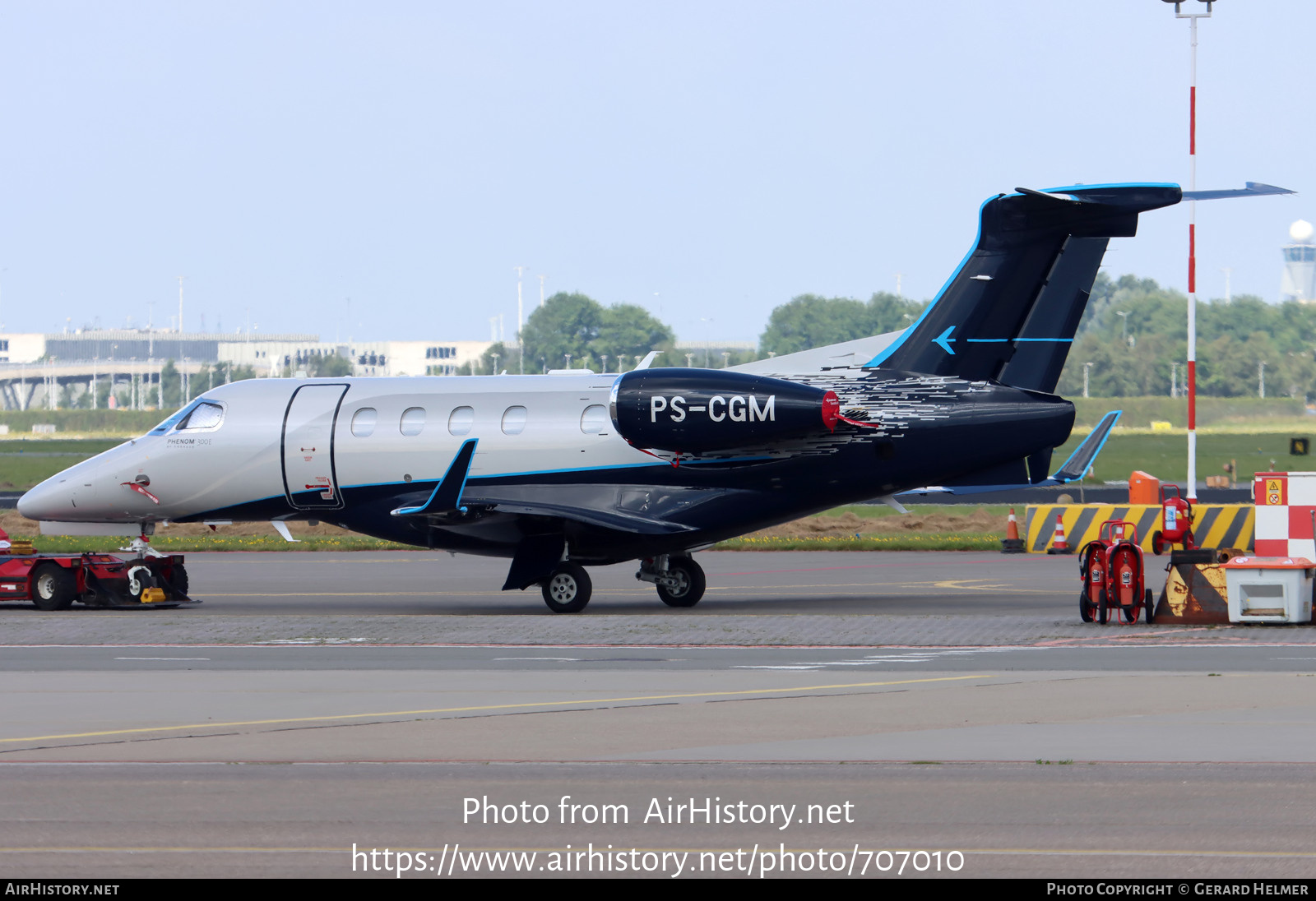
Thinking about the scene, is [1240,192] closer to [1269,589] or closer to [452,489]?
[1269,589]

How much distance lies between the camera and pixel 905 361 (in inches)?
960

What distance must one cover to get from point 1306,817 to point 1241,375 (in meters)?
146

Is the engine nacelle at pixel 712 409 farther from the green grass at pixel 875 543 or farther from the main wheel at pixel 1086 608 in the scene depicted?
the green grass at pixel 875 543

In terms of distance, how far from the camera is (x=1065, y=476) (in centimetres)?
2988

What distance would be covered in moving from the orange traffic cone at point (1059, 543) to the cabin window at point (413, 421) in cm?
1697

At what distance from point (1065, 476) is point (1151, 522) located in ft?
19.2

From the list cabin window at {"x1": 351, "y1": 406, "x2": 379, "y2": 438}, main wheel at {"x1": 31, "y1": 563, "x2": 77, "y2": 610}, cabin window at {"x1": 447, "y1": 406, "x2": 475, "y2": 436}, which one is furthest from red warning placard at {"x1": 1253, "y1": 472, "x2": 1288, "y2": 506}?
main wheel at {"x1": 31, "y1": 563, "x2": 77, "y2": 610}

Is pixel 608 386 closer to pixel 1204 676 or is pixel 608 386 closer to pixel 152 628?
pixel 152 628

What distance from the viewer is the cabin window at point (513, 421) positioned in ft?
82.8

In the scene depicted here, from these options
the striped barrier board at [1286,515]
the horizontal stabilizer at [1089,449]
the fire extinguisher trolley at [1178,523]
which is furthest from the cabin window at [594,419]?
the horizontal stabilizer at [1089,449]

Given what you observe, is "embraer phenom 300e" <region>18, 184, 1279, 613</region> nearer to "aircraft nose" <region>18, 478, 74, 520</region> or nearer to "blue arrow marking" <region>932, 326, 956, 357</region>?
"blue arrow marking" <region>932, 326, 956, 357</region>

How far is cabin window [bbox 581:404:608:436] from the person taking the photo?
2491 centimetres

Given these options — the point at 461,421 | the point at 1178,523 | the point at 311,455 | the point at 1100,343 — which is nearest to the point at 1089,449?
the point at 1178,523

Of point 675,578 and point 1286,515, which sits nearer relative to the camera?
point 1286,515
